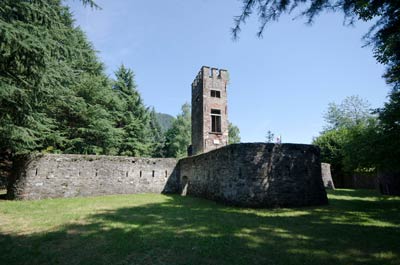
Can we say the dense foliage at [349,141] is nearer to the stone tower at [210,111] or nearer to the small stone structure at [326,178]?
the small stone structure at [326,178]

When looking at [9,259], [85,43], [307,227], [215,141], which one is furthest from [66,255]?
[85,43]

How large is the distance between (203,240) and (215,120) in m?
13.3

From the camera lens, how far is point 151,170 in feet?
48.3

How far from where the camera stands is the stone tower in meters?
16.3

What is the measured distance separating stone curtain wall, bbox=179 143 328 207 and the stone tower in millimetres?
6567

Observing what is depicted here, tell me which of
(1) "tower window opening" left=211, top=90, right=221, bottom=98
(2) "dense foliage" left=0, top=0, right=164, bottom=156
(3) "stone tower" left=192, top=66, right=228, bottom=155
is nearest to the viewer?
→ (2) "dense foliage" left=0, top=0, right=164, bottom=156

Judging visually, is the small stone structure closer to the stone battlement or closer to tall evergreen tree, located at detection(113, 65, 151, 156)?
the stone battlement

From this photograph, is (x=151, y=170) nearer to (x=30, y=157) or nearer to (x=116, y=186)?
(x=116, y=186)

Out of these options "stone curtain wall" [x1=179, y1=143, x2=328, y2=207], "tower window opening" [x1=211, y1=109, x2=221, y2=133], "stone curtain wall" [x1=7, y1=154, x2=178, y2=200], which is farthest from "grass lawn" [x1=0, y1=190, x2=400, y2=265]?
"tower window opening" [x1=211, y1=109, x2=221, y2=133]

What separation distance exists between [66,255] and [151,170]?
1118 centimetres

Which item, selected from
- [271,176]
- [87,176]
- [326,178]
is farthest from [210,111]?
[326,178]

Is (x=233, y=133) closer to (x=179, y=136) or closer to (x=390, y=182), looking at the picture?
(x=179, y=136)

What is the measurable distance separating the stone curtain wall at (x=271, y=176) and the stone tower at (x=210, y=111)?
6.57 m

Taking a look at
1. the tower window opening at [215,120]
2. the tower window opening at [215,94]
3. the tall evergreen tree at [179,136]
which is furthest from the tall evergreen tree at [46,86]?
the tall evergreen tree at [179,136]
